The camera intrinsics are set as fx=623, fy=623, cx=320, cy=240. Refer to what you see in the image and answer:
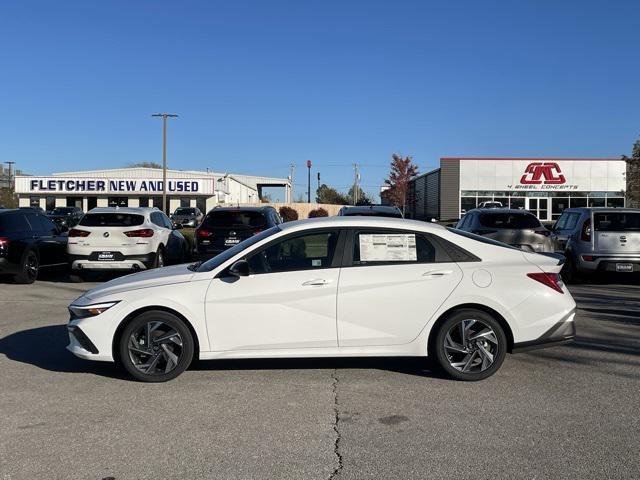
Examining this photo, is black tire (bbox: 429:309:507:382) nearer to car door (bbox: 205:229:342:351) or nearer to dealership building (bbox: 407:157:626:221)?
car door (bbox: 205:229:342:351)

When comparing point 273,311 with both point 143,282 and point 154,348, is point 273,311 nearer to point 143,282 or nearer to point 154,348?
point 154,348

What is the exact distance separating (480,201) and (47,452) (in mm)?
47952

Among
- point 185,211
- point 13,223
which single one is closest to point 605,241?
point 13,223

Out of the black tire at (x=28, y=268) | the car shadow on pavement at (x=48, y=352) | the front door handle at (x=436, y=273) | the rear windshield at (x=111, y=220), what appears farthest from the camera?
the rear windshield at (x=111, y=220)

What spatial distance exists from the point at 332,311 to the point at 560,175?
47134 mm

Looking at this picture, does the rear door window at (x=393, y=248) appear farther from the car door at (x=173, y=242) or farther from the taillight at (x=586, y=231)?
the car door at (x=173, y=242)

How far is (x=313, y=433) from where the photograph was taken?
4.56 metres

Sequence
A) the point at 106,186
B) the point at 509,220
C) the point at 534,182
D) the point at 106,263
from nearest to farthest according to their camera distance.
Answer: the point at 106,263 → the point at 509,220 → the point at 534,182 → the point at 106,186

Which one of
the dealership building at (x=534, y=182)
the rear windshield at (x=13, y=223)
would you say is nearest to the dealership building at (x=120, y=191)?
the dealership building at (x=534, y=182)

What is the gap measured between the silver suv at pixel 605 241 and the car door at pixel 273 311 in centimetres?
897

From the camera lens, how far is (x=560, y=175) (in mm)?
48656

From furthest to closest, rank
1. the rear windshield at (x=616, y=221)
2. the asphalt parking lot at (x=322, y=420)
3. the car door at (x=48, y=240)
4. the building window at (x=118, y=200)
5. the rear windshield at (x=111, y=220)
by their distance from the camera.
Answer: the building window at (x=118, y=200) → the car door at (x=48, y=240) → the rear windshield at (x=111, y=220) → the rear windshield at (x=616, y=221) → the asphalt parking lot at (x=322, y=420)

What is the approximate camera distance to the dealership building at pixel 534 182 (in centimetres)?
4856

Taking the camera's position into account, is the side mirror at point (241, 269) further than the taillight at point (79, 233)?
No
